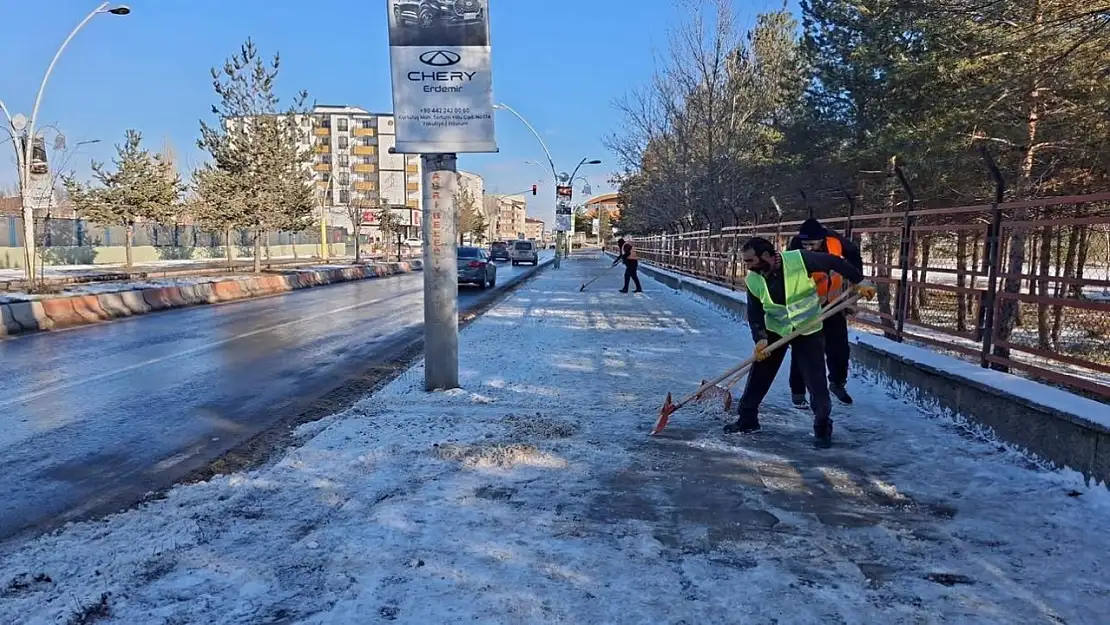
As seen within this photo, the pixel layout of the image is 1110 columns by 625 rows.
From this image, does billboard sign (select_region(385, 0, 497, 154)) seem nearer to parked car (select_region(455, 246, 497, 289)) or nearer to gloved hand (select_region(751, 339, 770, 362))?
gloved hand (select_region(751, 339, 770, 362))

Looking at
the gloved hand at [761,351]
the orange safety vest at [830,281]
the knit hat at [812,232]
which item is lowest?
the gloved hand at [761,351]

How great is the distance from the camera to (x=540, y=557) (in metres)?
3.35

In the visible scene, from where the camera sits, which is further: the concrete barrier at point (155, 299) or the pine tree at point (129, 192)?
the pine tree at point (129, 192)

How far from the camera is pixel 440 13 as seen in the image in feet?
21.6

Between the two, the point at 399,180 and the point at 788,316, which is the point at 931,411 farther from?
the point at 399,180

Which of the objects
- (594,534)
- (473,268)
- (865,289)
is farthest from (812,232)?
(473,268)

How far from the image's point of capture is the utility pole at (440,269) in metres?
6.81

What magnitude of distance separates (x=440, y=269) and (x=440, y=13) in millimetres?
2401

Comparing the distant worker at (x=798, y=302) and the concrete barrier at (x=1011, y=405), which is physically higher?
the distant worker at (x=798, y=302)

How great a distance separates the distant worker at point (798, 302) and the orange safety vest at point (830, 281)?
111cm

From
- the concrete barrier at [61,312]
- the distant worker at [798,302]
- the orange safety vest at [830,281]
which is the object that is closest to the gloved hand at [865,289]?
the distant worker at [798,302]

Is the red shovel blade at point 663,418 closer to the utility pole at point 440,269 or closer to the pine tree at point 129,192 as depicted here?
the utility pole at point 440,269

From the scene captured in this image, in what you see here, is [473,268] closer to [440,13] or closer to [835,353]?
[440,13]

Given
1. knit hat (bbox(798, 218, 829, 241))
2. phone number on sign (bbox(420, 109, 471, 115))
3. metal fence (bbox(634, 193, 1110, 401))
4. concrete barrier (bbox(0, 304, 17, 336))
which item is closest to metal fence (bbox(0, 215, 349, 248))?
concrete barrier (bbox(0, 304, 17, 336))
